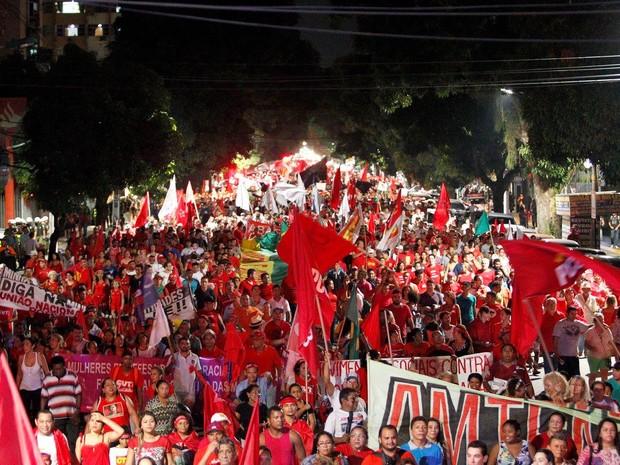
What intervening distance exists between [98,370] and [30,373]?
0.76 metres

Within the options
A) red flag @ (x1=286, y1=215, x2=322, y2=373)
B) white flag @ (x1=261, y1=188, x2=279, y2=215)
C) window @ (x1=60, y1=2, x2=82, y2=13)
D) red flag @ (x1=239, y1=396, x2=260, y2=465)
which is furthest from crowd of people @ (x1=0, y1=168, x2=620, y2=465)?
window @ (x1=60, y1=2, x2=82, y2=13)

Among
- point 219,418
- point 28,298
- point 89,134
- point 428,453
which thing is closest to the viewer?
point 428,453

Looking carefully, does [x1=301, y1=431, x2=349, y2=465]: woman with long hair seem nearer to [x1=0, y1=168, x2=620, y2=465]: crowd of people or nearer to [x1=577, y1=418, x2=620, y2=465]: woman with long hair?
[x1=0, y1=168, x2=620, y2=465]: crowd of people

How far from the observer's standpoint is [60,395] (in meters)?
11.2

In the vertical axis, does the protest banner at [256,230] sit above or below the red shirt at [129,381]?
above

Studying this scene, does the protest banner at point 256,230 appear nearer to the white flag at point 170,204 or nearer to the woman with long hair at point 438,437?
the white flag at point 170,204

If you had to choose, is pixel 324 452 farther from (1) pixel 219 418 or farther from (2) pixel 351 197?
(2) pixel 351 197

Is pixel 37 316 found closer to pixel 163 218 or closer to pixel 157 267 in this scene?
pixel 157 267

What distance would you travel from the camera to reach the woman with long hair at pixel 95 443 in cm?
925

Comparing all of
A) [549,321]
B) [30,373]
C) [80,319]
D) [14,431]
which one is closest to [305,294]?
[30,373]

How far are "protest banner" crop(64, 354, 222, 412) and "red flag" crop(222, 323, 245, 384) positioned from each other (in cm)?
11

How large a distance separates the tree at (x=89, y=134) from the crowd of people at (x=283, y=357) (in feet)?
27.8

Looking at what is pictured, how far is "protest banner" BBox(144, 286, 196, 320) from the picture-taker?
48.7 feet

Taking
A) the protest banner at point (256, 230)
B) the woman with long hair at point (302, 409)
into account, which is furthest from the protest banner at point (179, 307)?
the protest banner at point (256, 230)
